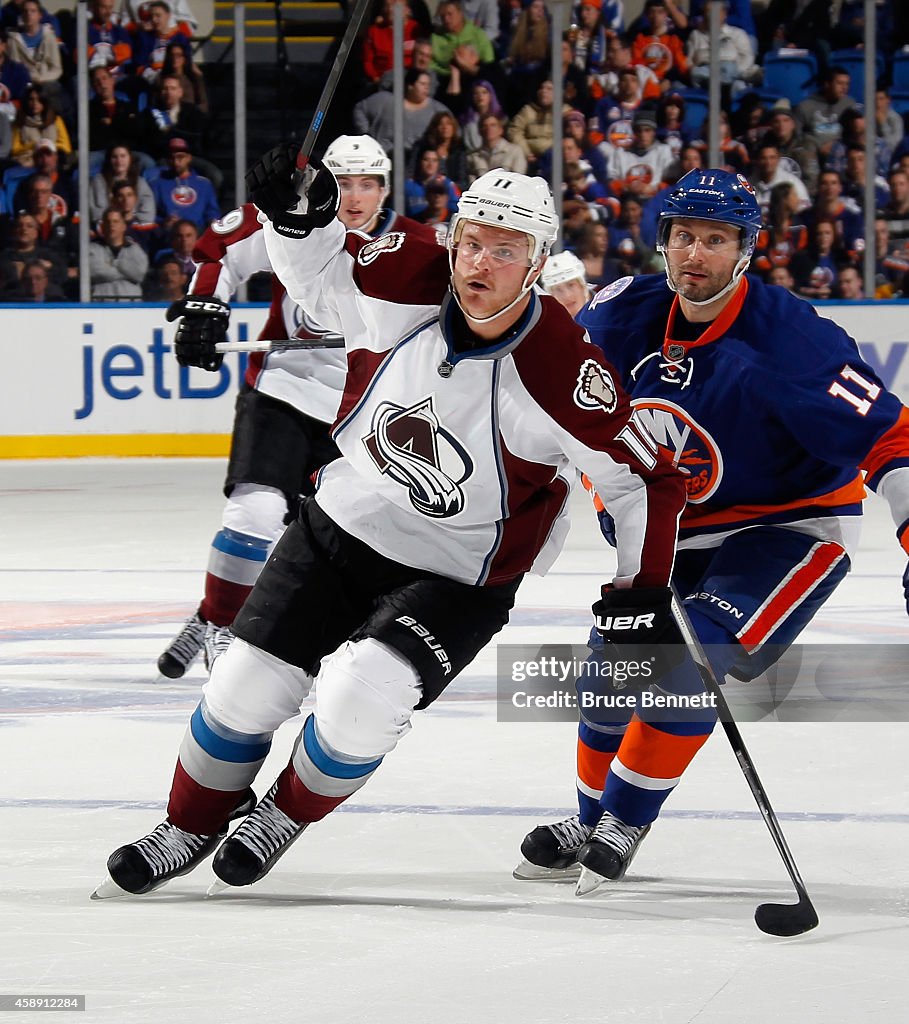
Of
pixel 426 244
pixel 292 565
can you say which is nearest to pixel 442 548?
pixel 292 565

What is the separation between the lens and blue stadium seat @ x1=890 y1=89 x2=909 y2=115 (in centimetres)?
884

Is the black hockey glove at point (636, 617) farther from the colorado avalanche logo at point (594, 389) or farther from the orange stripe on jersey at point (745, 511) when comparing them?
the orange stripe on jersey at point (745, 511)

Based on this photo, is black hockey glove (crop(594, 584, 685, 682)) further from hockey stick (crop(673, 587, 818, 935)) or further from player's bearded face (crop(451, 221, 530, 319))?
player's bearded face (crop(451, 221, 530, 319))

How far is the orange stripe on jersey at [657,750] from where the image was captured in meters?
2.49

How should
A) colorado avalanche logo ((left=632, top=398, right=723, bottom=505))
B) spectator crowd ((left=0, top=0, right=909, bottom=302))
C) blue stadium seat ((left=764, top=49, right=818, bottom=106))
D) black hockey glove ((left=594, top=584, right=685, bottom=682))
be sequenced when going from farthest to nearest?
blue stadium seat ((left=764, top=49, right=818, bottom=106)) < spectator crowd ((left=0, top=0, right=909, bottom=302)) < colorado avalanche logo ((left=632, top=398, right=723, bottom=505)) < black hockey glove ((left=594, top=584, right=685, bottom=682))

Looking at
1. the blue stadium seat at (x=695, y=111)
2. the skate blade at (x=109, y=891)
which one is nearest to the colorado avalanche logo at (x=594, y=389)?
the skate blade at (x=109, y=891)

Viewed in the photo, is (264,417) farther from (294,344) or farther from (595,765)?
(595,765)

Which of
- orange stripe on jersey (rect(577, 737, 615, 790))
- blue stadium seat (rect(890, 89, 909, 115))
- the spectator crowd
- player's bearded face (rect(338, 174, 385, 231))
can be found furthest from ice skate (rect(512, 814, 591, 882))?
blue stadium seat (rect(890, 89, 909, 115))

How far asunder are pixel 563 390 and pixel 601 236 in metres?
6.17

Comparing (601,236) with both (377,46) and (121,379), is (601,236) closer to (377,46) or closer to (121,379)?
(377,46)

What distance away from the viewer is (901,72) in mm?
8891

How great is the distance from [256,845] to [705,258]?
1.06m

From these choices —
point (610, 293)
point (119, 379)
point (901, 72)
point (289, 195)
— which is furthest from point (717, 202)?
point (901, 72)

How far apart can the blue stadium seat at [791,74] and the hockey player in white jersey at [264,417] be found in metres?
5.38
